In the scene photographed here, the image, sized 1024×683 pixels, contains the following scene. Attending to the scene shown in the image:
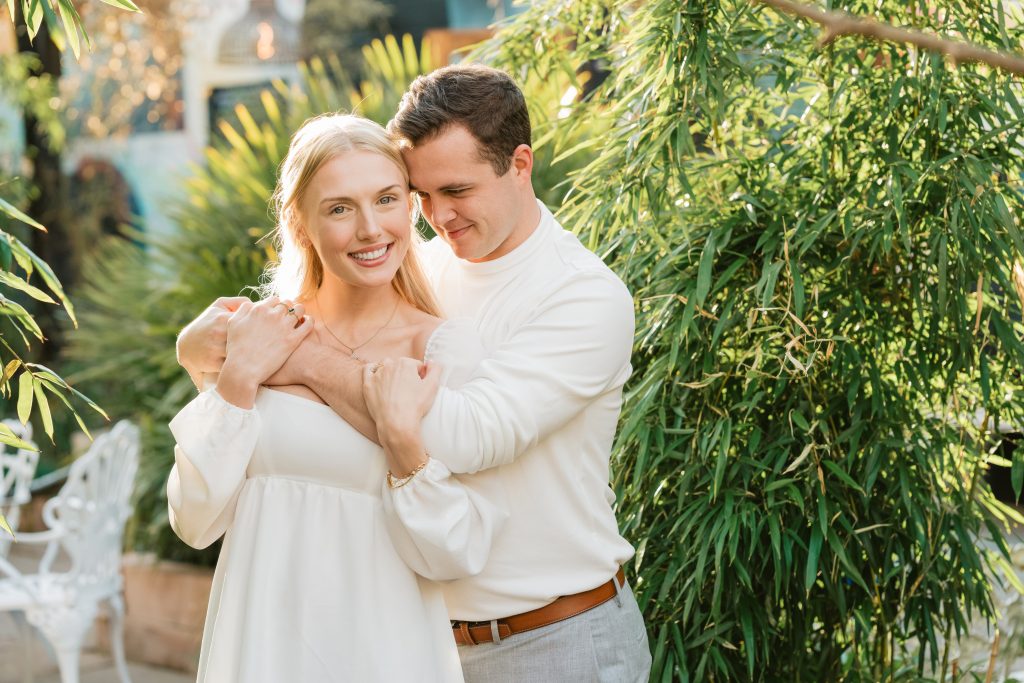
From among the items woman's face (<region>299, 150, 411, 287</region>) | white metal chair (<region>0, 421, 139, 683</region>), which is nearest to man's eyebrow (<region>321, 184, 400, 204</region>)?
woman's face (<region>299, 150, 411, 287</region>)

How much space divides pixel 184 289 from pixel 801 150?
3392mm

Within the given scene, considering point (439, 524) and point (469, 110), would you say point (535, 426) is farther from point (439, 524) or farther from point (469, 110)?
point (469, 110)

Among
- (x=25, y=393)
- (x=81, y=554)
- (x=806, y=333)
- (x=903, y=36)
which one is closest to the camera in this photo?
(x=903, y=36)

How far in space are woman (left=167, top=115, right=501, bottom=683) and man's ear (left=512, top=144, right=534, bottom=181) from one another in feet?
0.66

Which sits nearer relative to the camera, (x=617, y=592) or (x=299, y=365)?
(x=299, y=365)

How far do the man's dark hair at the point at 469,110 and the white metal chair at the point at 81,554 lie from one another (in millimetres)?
2512

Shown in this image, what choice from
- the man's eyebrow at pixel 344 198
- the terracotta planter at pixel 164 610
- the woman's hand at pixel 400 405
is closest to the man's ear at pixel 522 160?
the man's eyebrow at pixel 344 198

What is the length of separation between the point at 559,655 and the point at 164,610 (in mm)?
3540

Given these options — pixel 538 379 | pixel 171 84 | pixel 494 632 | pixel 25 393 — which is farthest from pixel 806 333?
pixel 171 84

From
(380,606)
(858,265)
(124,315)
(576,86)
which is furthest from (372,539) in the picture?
(124,315)

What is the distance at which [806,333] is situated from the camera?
2.44 m

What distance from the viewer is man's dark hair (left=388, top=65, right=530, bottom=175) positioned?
1.92 metres

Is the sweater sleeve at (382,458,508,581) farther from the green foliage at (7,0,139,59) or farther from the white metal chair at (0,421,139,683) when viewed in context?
the white metal chair at (0,421,139,683)

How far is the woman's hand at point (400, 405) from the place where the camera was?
1.74 meters
